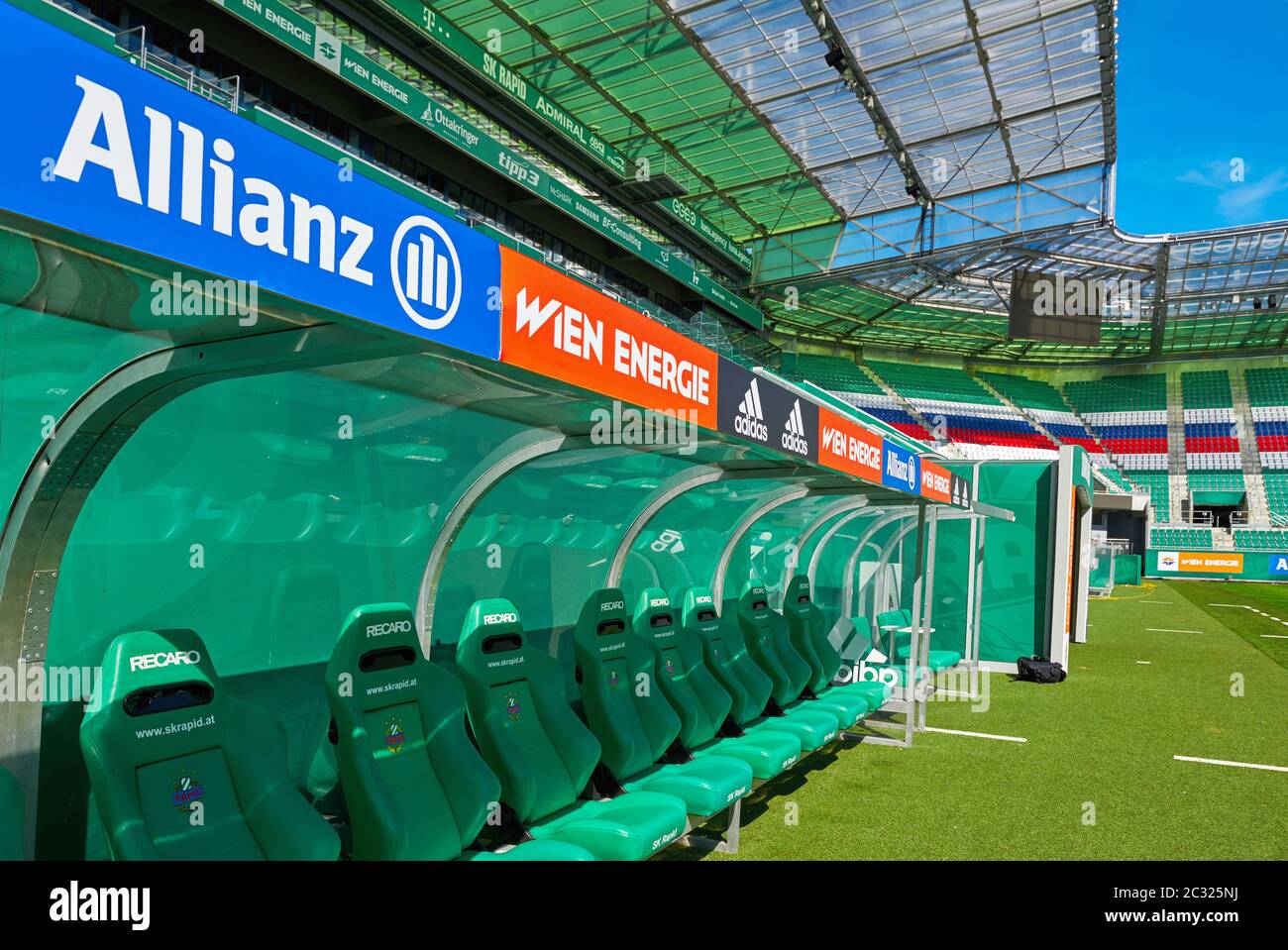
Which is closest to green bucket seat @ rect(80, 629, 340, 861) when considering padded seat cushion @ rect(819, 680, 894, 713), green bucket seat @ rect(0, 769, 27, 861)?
green bucket seat @ rect(0, 769, 27, 861)

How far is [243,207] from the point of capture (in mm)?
1543

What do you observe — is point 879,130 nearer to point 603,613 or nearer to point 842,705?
point 842,705

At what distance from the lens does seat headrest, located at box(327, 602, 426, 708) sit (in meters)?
2.85

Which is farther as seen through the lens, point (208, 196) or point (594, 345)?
point (594, 345)

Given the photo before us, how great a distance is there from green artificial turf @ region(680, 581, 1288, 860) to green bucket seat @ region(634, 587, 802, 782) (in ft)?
1.28

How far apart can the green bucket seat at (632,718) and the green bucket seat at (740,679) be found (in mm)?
841

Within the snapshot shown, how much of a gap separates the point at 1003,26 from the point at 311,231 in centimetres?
1567

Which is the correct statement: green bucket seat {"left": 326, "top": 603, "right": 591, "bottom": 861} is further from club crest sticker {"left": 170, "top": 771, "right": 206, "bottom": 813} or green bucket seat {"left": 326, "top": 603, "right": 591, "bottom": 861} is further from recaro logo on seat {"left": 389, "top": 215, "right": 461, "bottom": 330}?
recaro logo on seat {"left": 389, "top": 215, "right": 461, "bottom": 330}

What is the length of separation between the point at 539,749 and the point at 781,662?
3.15 metres
